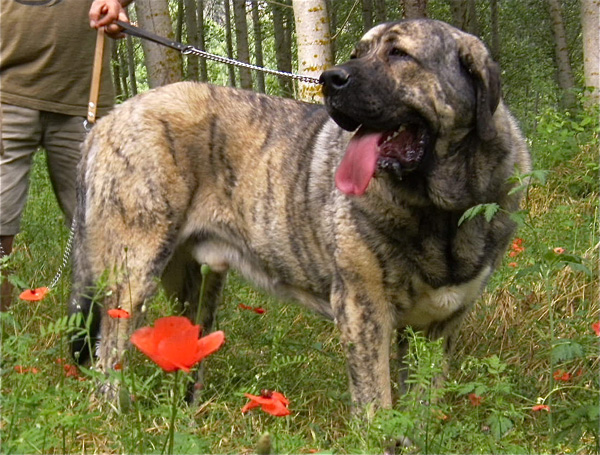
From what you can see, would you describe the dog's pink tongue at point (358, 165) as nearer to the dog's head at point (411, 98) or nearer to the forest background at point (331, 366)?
the dog's head at point (411, 98)

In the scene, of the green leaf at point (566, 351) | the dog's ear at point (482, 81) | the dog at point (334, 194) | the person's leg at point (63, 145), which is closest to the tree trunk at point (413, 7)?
the dog at point (334, 194)

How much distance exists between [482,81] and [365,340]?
118 cm

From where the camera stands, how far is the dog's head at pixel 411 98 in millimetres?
3234

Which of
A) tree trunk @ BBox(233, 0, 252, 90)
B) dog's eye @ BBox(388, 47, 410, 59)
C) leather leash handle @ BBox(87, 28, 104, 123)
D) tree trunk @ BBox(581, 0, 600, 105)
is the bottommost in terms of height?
tree trunk @ BBox(233, 0, 252, 90)

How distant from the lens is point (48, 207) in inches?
269

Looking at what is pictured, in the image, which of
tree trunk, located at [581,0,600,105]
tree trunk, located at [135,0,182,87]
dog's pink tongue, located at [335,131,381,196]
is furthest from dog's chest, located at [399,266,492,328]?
tree trunk, located at [581,0,600,105]

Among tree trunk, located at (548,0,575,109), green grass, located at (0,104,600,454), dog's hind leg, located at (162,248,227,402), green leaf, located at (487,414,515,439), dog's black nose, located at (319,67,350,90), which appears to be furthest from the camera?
tree trunk, located at (548,0,575,109)

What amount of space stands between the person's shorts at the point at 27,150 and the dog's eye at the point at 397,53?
1.86 m

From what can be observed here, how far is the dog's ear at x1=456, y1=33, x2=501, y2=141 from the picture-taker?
10.9 feet

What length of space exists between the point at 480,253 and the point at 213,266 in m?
1.36

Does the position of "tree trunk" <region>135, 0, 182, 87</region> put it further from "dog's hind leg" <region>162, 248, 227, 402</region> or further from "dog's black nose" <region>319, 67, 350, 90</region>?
"dog's black nose" <region>319, 67, 350, 90</region>

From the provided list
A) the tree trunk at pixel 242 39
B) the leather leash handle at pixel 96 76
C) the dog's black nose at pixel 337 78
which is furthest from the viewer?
the tree trunk at pixel 242 39

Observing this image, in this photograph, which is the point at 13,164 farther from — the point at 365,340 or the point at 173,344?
the point at 173,344

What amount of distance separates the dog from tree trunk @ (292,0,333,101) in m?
2.46
